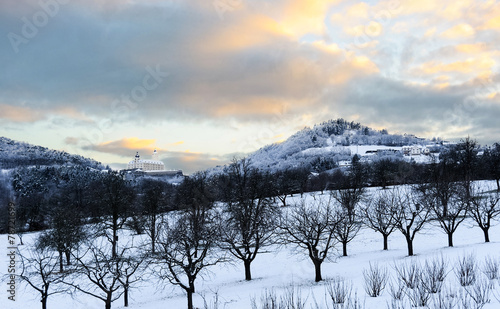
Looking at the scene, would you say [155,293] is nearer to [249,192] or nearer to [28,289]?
[28,289]

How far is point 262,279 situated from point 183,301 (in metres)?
7.00

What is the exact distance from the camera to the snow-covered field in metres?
22.0

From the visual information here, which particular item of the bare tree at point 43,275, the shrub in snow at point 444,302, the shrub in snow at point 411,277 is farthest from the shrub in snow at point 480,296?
the bare tree at point 43,275

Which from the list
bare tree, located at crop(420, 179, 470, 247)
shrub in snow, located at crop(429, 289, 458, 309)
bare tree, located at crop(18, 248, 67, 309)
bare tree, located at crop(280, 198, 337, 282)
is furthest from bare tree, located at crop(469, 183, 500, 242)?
bare tree, located at crop(18, 248, 67, 309)

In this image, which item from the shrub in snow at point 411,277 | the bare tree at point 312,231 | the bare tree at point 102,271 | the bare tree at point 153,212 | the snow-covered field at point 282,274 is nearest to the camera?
the shrub in snow at point 411,277

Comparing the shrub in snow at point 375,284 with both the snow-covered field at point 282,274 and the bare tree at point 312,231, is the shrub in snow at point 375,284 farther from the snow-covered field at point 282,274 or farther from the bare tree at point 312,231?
the bare tree at point 312,231

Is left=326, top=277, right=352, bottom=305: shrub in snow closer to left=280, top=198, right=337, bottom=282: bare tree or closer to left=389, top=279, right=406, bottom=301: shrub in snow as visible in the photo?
left=389, top=279, right=406, bottom=301: shrub in snow

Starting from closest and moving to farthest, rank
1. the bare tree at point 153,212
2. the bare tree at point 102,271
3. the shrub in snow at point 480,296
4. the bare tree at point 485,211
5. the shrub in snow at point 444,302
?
1. the shrub in snow at point 444,302
2. the shrub in snow at point 480,296
3. the bare tree at point 102,271
4. the bare tree at point 485,211
5. the bare tree at point 153,212

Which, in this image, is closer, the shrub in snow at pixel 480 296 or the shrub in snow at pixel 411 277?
the shrub in snow at pixel 480 296

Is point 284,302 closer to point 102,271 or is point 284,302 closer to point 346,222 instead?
point 102,271

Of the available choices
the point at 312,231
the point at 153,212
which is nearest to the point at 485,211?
the point at 312,231

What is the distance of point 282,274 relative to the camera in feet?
96.2

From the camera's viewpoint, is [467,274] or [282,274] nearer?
[467,274]

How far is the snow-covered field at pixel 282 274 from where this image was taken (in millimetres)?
21995
